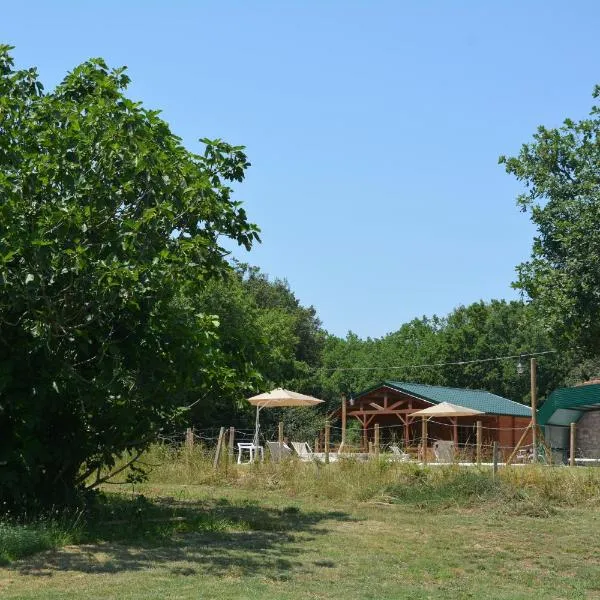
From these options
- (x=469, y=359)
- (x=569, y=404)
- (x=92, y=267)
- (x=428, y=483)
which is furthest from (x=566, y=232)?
(x=469, y=359)

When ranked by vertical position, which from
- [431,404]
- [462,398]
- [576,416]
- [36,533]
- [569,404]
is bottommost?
[36,533]

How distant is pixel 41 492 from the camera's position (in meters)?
13.0

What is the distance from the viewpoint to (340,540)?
12320 millimetres

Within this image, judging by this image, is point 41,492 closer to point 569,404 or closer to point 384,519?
point 384,519

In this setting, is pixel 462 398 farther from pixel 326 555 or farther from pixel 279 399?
pixel 326 555

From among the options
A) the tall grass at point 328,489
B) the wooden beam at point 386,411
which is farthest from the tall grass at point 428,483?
the wooden beam at point 386,411

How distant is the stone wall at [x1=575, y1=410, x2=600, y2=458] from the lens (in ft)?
127

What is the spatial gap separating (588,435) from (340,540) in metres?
29.6

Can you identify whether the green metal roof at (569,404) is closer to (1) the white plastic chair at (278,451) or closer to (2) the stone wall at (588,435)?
(2) the stone wall at (588,435)

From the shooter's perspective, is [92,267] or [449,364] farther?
[449,364]

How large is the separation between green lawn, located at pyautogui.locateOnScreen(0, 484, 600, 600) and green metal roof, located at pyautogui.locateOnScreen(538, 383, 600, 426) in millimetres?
21347

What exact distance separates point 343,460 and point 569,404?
21454mm

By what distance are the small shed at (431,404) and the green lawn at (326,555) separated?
27.2 meters

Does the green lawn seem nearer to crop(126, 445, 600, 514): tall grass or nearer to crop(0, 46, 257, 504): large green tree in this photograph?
crop(126, 445, 600, 514): tall grass
